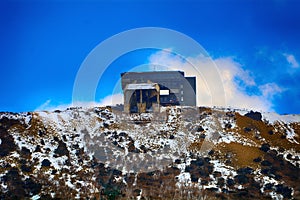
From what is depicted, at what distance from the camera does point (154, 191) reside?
76.9 metres

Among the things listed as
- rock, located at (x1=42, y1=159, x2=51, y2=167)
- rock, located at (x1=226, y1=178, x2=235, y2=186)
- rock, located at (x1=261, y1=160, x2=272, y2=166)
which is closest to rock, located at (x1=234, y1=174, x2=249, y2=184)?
rock, located at (x1=226, y1=178, x2=235, y2=186)

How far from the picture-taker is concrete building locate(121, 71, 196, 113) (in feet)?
372

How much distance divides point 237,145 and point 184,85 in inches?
1247

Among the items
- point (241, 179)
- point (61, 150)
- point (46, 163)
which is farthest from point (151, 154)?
point (46, 163)

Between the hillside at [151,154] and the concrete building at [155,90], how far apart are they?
4.73m

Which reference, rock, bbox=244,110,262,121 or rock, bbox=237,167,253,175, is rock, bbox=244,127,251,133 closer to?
rock, bbox=244,110,262,121

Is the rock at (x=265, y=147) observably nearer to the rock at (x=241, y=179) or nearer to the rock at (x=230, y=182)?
the rock at (x=241, y=179)

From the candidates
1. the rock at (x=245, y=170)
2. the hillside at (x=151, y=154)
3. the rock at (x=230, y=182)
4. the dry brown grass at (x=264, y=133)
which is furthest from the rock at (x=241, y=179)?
the dry brown grass at (x=264, y=133)

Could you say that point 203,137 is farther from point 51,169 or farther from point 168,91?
point 51,169

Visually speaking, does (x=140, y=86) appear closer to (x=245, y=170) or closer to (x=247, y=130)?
(x=247, y=130)

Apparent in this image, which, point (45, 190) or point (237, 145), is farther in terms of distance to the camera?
point (237, 145)

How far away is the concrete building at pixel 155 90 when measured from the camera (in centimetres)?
11338

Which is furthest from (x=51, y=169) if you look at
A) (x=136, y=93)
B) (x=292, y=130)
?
(x=292, y=130)

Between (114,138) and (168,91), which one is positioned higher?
(168,91)
